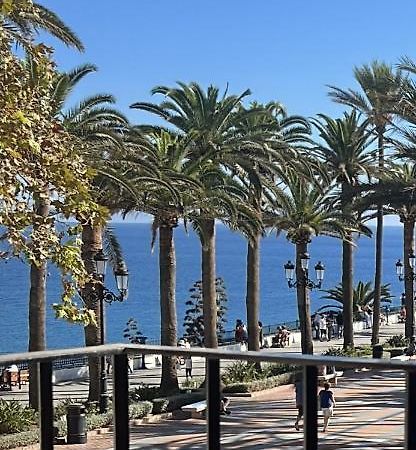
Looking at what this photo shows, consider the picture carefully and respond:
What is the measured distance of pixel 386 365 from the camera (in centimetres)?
271

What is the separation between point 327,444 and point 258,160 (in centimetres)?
2077

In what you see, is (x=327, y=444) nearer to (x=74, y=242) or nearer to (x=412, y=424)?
(x=412, y=424)

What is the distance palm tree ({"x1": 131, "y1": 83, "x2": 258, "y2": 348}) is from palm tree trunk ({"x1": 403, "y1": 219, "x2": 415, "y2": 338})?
11533mm

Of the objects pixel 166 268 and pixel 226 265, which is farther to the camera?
pixel 226 265

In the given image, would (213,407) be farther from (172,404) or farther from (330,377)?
Result: (172,404)

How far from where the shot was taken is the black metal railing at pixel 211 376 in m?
2.71

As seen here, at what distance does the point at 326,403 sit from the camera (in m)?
3.10

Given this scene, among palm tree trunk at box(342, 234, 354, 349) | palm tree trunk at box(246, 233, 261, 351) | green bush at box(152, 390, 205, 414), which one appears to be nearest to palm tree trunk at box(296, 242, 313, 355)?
palm tree trunk at box(246, 233, 261, 351)

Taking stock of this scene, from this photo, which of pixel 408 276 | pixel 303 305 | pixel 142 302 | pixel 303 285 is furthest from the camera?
pixel 142 302

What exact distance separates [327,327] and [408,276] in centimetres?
735

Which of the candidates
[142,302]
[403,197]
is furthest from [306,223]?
[142,302]

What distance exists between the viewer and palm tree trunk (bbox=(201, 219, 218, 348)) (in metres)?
23.0

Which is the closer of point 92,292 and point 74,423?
point 74,423

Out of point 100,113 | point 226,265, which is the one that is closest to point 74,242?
point 100,113
